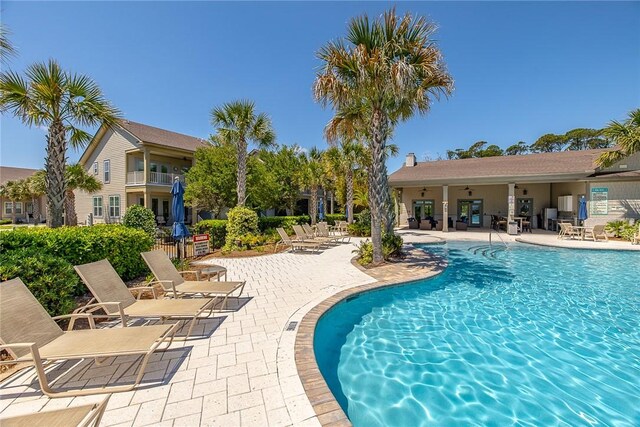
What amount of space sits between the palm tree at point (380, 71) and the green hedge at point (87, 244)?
7105 millimetres

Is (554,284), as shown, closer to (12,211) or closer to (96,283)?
(96,283)

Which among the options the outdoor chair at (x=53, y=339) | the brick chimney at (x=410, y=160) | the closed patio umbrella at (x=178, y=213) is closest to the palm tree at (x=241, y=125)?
the closed patio umbrella at (x=178, y=213)

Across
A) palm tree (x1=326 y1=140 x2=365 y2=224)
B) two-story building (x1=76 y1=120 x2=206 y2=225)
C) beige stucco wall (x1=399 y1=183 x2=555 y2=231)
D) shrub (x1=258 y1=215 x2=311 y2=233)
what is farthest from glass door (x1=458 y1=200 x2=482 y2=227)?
two-story building (x1=76 y1=120 x2=206 y2=225)

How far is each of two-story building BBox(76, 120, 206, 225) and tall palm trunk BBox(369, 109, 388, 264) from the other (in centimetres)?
1752

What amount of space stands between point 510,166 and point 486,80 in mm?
7240

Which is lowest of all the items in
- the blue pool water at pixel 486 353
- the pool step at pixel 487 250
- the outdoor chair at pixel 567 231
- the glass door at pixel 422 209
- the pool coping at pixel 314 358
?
the blue pool water at pixel 486 353

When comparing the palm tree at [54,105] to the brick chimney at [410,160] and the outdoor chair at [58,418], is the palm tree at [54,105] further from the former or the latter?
the brick chimney at [410,160]

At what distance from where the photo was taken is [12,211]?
1373 inches

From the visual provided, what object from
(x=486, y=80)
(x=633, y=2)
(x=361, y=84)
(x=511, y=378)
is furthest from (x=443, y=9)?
(x=511, y=378)

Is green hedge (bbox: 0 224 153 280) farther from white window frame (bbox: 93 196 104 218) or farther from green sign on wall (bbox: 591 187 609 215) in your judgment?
green sign on wall (bbox: 591 187 609 215)

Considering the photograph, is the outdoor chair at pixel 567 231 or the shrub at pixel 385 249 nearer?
the shrub at pixel 385 249

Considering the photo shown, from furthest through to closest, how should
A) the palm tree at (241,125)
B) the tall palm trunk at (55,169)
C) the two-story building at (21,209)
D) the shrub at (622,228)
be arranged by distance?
the two-story building at (21,209), the shrub at (622,228), the palm tree at (241,125), the tall palm trunk at (55,169)

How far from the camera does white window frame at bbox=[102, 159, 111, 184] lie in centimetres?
2400

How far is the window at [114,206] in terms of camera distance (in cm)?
2361
